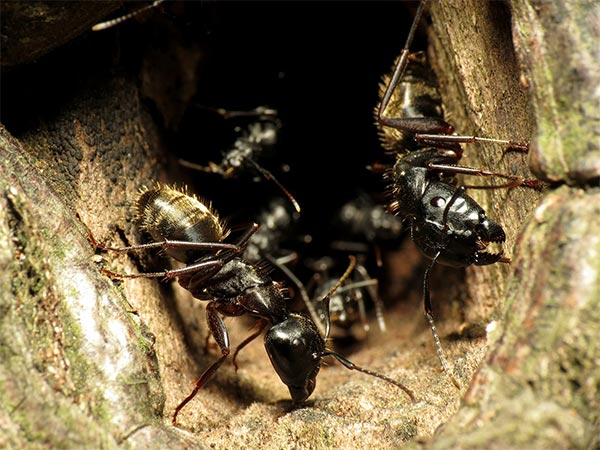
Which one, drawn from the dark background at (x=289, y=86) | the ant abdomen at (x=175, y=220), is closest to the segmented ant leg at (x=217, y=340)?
the ant abdomen at (x=175, y=220)

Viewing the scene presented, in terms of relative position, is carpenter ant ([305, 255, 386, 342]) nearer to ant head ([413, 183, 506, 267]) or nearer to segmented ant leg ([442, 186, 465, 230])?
ant head ([413, 183, 506, 267])

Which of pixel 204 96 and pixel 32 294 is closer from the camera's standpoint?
pixel 32 294

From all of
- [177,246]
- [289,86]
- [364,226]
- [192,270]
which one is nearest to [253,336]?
[192,270]

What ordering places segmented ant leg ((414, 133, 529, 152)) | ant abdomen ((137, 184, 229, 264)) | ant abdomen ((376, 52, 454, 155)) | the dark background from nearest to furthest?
segmented ant leg ((414, 133, 529, 152)) < ant abdomen ((137, 184, 229, 264)) < ant abdomen ((376, 52, 454, 155)) < the dark background

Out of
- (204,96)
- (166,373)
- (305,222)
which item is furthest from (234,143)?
(166,373)

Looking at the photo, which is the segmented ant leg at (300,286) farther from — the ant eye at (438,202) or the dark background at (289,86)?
the ant eye at (438,202)

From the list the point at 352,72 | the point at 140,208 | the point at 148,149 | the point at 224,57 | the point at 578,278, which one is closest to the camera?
the point at 578,278

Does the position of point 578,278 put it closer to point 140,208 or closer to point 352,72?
point 140,208

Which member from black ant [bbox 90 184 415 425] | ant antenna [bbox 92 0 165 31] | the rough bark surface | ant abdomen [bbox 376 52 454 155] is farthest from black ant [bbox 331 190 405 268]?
ant antenna [bbox 92 0 165 31]

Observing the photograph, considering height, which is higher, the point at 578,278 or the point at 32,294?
the point at 578,278
